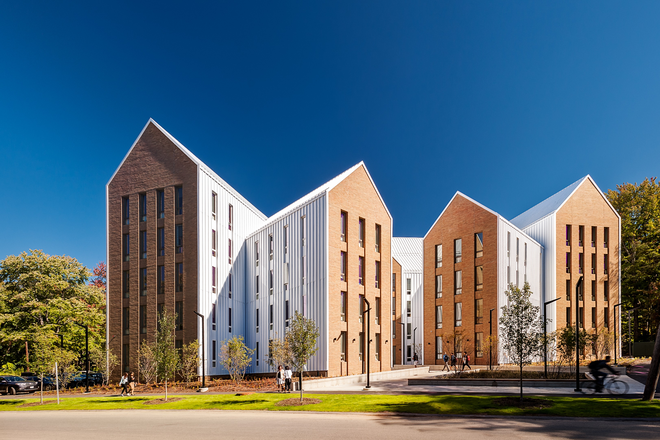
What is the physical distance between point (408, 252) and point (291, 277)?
45.7 metres

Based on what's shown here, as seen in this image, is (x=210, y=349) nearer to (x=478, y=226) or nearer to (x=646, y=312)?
(x=478, y=226)

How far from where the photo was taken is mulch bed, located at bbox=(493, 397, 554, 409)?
19181mm

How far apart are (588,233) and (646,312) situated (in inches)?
527

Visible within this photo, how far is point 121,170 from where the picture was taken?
45156 millimetres

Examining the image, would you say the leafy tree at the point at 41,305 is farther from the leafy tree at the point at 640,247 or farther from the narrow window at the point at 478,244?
the leafy tree at the point at 640,247

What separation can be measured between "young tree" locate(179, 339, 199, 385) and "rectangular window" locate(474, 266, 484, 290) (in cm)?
2893

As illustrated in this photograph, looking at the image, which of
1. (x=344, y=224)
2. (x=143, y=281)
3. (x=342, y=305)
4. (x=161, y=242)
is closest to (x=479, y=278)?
(x=344, y=224)

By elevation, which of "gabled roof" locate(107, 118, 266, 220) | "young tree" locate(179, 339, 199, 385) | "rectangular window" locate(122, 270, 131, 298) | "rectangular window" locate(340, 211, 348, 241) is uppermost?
"gabled roof" locate(107, 118, 266, 220)

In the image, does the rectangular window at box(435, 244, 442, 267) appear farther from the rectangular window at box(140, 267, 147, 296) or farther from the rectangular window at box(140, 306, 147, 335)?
the rectangular window at box(140, 306, 147, 335)

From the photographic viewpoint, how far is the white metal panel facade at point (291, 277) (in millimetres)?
35969

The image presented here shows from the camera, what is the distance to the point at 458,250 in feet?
183

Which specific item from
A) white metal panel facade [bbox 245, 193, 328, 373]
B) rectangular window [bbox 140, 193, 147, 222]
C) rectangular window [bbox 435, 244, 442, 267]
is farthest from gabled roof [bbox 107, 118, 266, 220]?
rectangular window [bbox 435, 244, 442, 267]

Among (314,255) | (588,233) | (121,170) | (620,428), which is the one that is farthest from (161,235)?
(588,233)

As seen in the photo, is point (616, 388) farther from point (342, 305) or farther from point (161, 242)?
point (161, 242)
